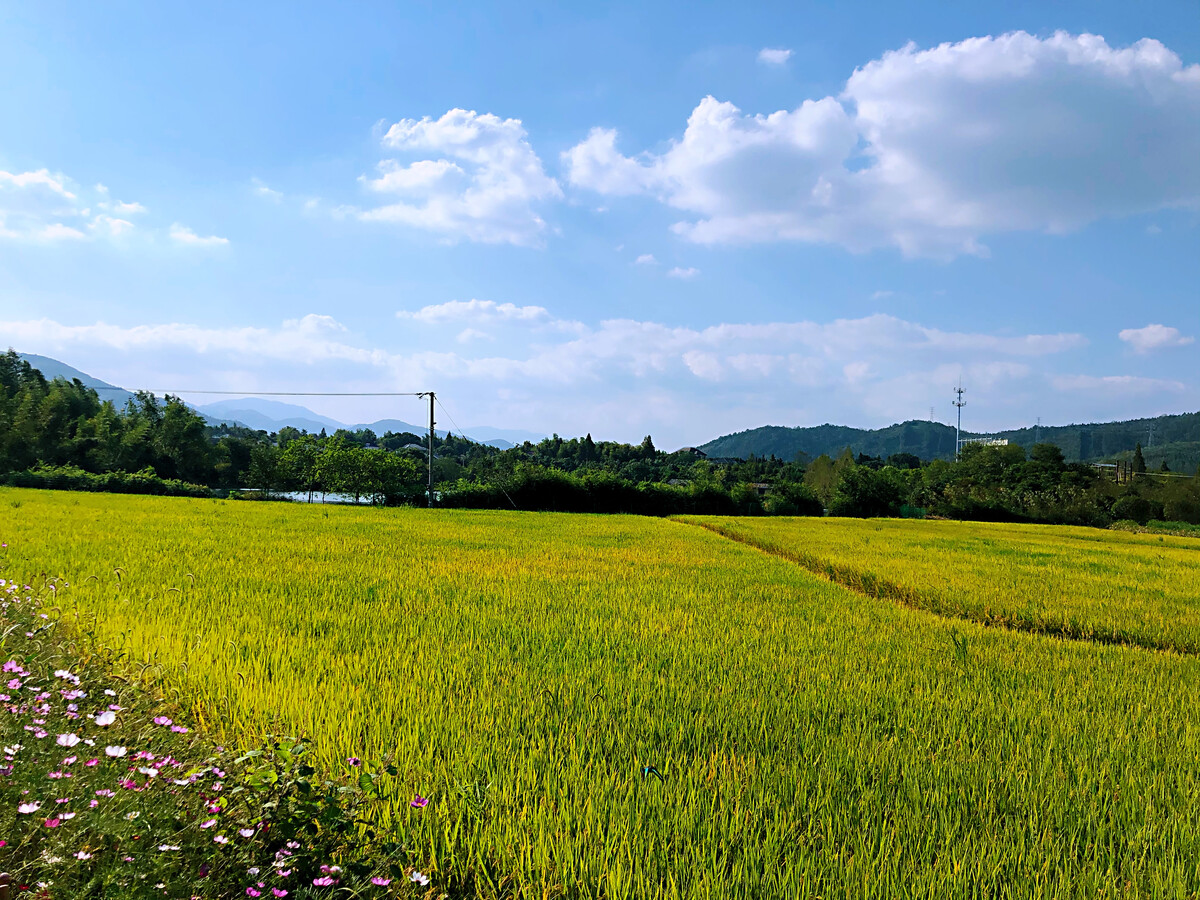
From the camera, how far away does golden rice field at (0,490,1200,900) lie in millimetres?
2322

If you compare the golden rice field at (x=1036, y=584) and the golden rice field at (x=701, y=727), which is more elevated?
the golden rice field at (x=701, y=727)

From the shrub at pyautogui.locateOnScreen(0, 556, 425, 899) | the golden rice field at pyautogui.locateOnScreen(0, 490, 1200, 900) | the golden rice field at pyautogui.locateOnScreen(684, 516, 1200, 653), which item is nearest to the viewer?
the shrub at pyautogui.locateOnScreen(0, 556, 425, 899)

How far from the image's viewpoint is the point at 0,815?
199 centimetres

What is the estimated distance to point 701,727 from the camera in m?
3.57

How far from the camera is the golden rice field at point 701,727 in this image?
232 cm

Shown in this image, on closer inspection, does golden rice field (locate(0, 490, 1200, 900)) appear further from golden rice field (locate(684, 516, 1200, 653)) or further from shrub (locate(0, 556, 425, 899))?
golden rice field (locate(684, 516, 1200, 653))

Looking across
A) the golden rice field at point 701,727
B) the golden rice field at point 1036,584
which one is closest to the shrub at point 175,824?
the golden rice field at point 701,727

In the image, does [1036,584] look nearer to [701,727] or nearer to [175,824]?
[701,727]

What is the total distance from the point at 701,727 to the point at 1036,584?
9812 millimetres

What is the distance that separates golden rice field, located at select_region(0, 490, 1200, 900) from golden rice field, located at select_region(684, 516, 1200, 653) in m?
1.13

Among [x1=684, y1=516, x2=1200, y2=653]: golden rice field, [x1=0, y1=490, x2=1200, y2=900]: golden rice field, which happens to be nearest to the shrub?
[x1=0, y1=490, x2=1200, y2=900]: golden rice field

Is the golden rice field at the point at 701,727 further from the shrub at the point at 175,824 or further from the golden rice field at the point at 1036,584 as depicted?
the golden rice field at the point at 1036,584

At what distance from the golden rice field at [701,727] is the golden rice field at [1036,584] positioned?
113 cm

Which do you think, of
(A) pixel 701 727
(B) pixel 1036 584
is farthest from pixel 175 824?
(B) pixel 1036 584
